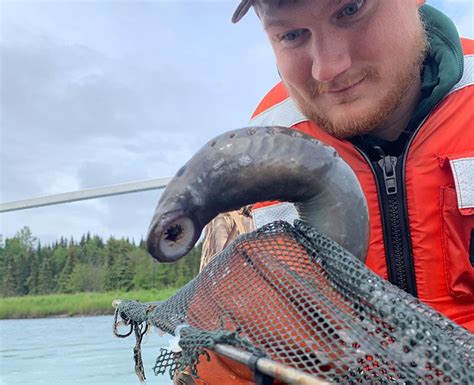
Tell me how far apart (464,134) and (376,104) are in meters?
0.44

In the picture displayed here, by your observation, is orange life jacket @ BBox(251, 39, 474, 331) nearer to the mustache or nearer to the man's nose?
the mustache

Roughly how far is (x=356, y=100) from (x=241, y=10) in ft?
2.21

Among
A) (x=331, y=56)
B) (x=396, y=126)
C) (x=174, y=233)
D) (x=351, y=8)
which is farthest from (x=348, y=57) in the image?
(x=174, y=233)

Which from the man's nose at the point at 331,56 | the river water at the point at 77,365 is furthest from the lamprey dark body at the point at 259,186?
the river water at the point at 77,365

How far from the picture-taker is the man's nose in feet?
7.64

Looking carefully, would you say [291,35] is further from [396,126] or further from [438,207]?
[438,207]

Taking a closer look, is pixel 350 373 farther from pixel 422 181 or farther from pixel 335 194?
pixel 422 181

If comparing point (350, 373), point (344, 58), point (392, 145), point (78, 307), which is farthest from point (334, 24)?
point (78, 307)

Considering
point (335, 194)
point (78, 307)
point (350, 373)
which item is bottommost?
point (78, 307)

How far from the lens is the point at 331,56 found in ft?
7.65

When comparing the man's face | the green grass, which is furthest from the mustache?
the green grass

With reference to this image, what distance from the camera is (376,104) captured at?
255cm

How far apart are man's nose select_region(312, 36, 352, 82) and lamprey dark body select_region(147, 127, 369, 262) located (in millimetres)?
690

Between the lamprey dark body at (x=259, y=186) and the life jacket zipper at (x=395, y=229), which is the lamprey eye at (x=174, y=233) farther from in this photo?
the life jacket zipper at (x=395, y=229)
